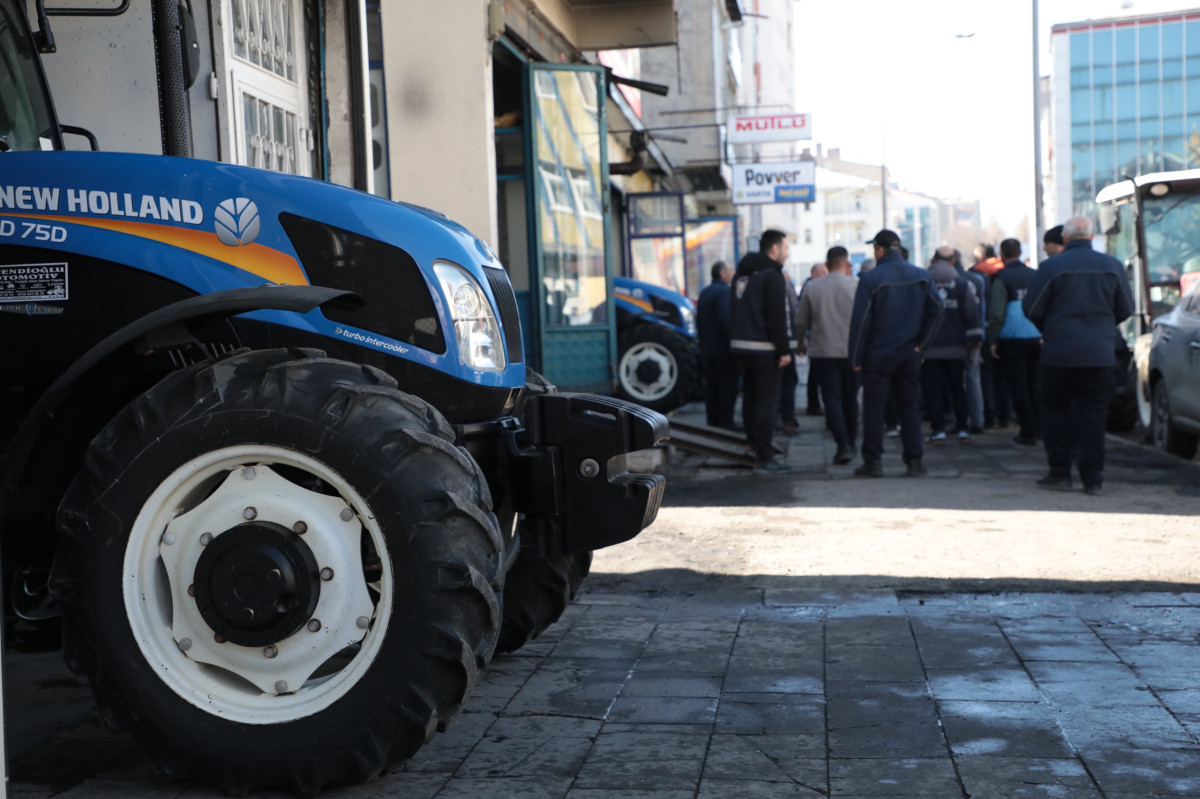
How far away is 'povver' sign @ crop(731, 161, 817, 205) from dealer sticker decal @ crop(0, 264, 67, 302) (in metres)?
23.2

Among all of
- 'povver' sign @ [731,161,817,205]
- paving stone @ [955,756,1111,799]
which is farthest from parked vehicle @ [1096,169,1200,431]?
'povver' sign @ [731,161,817,205]

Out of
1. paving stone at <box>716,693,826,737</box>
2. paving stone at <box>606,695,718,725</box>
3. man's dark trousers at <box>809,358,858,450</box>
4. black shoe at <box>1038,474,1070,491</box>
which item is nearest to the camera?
paving stone at <box>716,693,826,737</box>

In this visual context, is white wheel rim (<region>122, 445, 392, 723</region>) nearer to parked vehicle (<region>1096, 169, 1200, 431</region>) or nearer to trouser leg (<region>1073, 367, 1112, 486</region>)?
trouser leg (<region>1073, 367, 1112, 486</region>)

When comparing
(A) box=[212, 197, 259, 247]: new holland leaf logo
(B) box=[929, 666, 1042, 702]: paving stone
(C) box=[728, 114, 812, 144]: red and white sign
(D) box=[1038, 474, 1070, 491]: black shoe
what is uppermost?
(C) box=[728, 114, 812, 144]: red and white sign

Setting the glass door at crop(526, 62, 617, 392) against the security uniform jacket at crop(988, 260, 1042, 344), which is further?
the glass door at crop(526, 62, 617, 392)

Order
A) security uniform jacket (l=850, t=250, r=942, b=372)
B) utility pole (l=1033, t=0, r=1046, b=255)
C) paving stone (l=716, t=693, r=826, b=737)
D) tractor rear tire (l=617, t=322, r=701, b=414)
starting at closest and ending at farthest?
paving stone (l=716, t=693, r=826, b=737) < security uniform jacket (l=850, t=250, r=942, b=372) < tractor rear tire (l=617, t=322, r=701, b=414) < utility pole (l=1033, t=0, r=1046, b=255)

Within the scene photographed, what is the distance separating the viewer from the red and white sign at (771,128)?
85.1 ft

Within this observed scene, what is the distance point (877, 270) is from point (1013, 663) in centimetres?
617

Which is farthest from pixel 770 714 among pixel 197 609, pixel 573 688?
pixel 197 609

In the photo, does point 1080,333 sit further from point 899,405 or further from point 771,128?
point 771,128

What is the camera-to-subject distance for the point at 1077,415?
9781 mm

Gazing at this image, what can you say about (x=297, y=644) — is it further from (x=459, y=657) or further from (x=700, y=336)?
(x=700, y=336)

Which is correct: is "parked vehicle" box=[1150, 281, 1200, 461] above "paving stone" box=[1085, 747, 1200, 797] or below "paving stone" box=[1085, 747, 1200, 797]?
above

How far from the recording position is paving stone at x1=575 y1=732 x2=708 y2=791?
3668 mm
